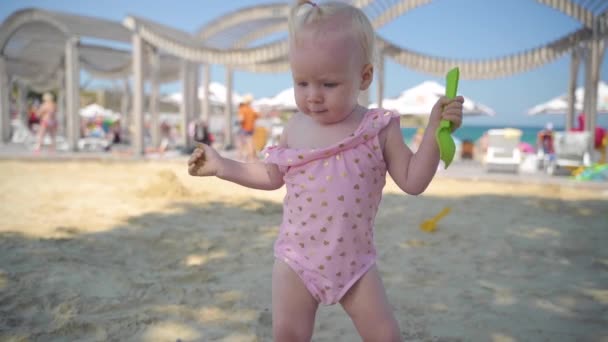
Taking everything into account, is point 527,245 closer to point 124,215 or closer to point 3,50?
point 124,215

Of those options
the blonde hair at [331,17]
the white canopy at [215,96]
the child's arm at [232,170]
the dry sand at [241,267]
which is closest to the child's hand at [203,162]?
the child's arm at [232,170]

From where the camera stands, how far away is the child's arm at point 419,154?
1344mm

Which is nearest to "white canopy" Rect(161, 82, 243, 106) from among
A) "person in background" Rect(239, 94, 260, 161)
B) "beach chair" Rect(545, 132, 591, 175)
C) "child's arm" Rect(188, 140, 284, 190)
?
"person in background" Rect(239, 94, 260, 161)

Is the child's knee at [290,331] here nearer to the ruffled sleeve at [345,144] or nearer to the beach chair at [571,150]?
the ruffled sleeve at [345,144]

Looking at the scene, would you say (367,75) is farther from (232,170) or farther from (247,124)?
(247,124)

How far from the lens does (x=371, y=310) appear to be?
4.97ft

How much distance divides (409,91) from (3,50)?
14.6 m

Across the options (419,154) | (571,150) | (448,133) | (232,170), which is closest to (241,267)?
(232,170)

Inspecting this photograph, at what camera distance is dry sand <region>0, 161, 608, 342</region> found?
253 cm

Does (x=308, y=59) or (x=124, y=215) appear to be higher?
(x=308, y=59)

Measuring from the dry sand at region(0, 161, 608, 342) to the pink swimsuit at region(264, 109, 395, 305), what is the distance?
Result: 103cm

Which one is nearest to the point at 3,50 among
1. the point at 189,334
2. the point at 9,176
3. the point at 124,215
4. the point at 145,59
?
the point at 145,59

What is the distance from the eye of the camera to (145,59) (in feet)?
43.3

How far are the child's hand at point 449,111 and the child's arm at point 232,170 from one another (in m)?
0.65
